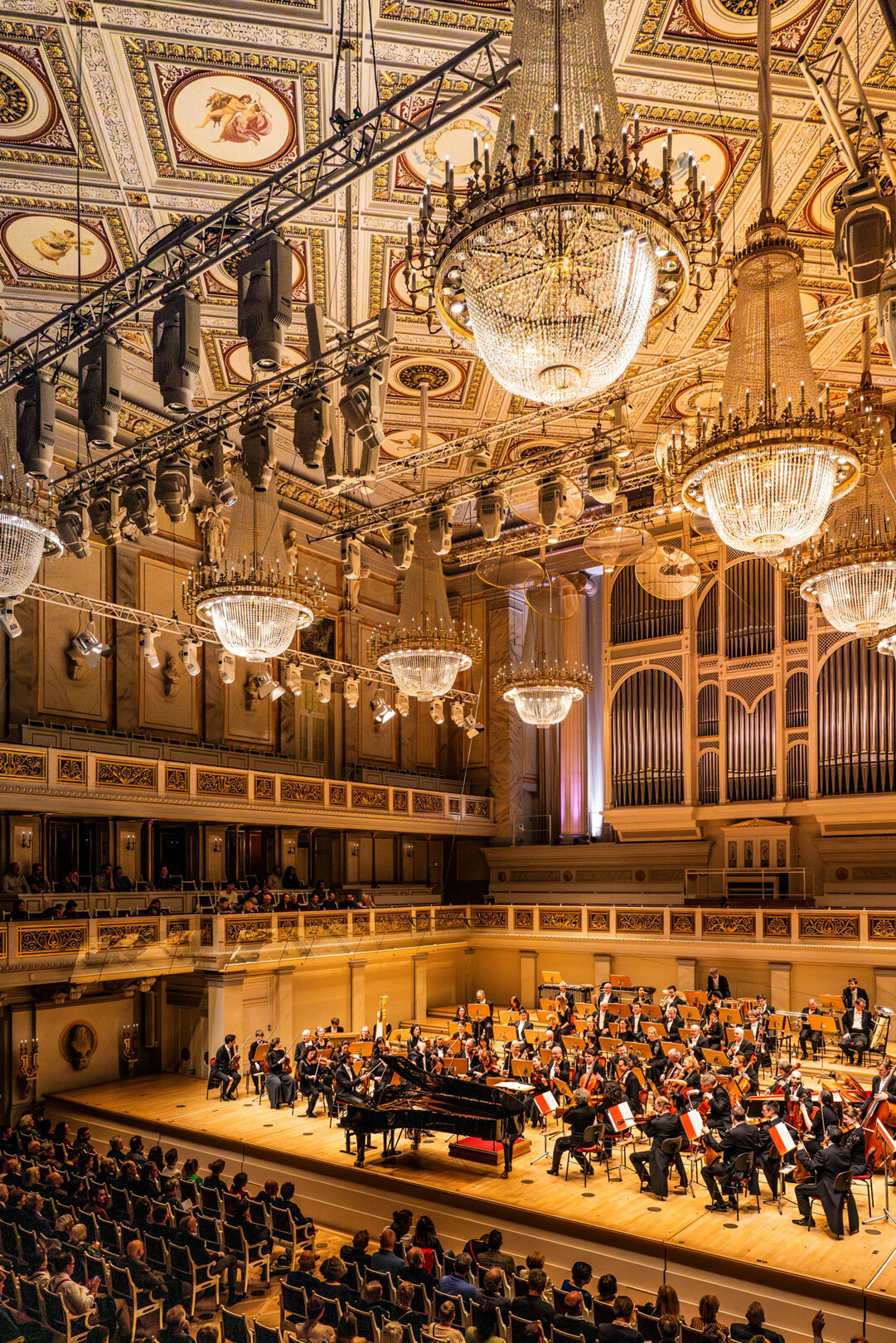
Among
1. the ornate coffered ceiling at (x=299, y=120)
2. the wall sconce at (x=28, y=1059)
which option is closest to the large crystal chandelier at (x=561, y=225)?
the ornate coffered ceiling at (x=299, y=120)

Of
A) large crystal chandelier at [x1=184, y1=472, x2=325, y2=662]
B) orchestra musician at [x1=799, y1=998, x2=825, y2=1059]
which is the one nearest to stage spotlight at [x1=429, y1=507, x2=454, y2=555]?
large crystal chandelier at [x1=184, y1=472, x2=325, y2=662]

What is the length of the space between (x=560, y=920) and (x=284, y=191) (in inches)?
575

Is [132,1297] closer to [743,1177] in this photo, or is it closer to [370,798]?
[743,1177]

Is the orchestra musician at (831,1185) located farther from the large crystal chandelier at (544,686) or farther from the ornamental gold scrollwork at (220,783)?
the ornamental gold scrollwork at (220,783)

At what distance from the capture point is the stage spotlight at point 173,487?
904 cm

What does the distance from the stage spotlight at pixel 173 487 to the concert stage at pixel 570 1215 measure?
725cm

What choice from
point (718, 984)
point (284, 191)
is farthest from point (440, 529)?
point (718, 984)

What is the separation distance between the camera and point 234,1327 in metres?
6.25

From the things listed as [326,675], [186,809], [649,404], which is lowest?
[186,809]

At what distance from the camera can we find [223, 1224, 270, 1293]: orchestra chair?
315 inches

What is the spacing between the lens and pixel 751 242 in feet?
18.5

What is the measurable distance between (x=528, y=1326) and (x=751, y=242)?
6561 mm

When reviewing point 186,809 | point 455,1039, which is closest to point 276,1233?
point 455,1039

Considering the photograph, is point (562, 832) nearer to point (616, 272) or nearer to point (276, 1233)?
point (276, 1233)
